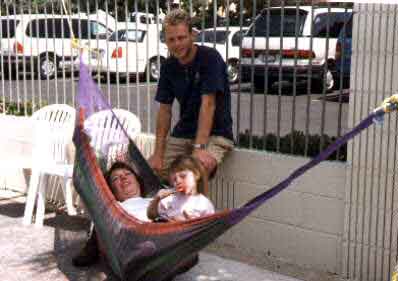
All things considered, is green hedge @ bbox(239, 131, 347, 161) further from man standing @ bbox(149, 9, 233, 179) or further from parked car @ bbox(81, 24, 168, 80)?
parked car @ bbox(81, 24, 168, 80)

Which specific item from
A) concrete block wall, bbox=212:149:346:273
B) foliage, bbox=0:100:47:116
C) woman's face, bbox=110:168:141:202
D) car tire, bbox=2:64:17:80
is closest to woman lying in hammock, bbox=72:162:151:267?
woman's face, bbox=110:168:141:202

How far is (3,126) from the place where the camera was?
7.14m

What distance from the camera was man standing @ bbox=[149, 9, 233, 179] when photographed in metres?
4.53

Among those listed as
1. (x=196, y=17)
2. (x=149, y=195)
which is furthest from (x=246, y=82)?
(x=149, y=195)

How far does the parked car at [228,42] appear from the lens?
513 cm

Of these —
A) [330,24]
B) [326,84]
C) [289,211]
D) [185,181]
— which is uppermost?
[330,24]

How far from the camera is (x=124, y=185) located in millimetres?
4793

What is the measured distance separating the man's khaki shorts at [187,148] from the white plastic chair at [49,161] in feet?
3.48

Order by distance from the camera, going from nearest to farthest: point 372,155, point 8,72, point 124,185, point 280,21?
point 372,155 → point 124,185 → point 280,21 → point 8,72

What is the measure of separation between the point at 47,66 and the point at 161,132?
2.29 metres

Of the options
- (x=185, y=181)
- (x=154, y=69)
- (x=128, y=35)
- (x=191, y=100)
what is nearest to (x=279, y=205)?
(x=191, y=100)

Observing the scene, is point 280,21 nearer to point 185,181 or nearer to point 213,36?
point 213,36

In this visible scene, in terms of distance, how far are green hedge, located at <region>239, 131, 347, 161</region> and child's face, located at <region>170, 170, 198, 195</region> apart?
1.15 m

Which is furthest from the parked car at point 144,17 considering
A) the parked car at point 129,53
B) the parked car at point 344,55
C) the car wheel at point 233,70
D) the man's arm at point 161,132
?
the parked car at point 344,55
